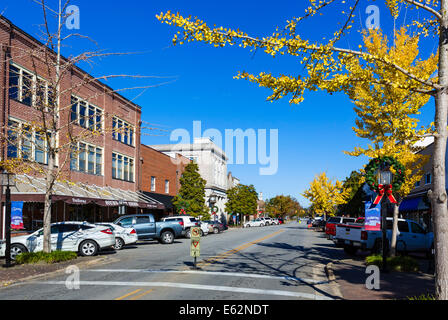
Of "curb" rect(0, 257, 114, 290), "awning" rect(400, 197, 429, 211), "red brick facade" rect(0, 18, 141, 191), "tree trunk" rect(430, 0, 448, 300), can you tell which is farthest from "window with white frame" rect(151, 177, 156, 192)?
"tree trunk" rect(430, 0, 448, 300)

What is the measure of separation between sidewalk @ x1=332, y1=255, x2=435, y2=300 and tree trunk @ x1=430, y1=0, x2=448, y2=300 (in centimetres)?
242

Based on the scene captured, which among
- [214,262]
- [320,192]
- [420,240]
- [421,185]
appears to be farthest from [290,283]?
[320,192]

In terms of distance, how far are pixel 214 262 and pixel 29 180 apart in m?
12.9

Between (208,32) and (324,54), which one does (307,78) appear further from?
(208,32)

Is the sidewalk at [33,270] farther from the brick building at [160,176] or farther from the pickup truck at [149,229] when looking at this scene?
the brick building at [160,176]

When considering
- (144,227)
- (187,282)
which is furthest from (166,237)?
(187,282)

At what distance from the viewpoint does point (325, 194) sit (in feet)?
175

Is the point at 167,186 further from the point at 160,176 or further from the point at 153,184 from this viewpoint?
the point at 153,184

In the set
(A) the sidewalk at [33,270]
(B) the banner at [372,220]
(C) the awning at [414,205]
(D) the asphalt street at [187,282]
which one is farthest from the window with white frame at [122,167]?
(C) the awning at [414,205]

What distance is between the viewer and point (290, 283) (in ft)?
36.9

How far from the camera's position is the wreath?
14.3 metres

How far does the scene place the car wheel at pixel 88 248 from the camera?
1848 centimetres

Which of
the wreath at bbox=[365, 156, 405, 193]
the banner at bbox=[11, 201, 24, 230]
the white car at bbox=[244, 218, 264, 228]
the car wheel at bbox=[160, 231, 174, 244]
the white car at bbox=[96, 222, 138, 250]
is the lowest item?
the white car at bbox=[244, 218, 264, 228]

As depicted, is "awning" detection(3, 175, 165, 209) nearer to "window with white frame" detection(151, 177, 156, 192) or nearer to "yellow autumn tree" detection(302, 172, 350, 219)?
"window with white frame" detection(151, 177, 156, 192)
